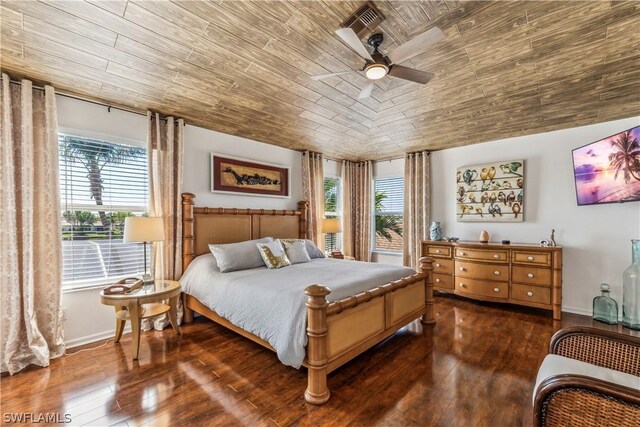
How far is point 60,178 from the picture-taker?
2807mm

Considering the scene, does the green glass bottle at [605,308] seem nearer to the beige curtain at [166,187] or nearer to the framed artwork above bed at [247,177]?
the framed artwork above bed at [247,177]

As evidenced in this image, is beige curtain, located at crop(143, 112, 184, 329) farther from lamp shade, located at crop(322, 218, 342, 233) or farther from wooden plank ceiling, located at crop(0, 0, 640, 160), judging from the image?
lamp shade, located at crop(322, 218, 342, 233)

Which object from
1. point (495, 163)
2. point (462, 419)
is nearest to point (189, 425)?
point (462, 419)

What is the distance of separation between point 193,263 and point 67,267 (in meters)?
1.21

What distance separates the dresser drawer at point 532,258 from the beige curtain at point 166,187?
456cm

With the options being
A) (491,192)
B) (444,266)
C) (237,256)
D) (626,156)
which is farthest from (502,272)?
(237,256)

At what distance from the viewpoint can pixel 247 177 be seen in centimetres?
432

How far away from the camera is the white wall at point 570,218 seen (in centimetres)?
354

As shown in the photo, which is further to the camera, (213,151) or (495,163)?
(495,163)

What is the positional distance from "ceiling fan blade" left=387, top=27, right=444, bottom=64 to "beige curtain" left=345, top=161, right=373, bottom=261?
3774 millimetres

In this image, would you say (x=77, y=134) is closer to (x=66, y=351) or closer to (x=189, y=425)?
(x=66, y=351)

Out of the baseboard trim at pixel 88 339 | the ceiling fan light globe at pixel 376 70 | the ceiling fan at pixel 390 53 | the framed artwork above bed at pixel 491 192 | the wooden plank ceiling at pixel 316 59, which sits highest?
the wooden plank ceiling at pixel 316 59

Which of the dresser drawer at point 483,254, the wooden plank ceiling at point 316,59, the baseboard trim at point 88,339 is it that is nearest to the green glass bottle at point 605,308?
the dresser drawer at point 483,254

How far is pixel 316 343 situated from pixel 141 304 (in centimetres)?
178
